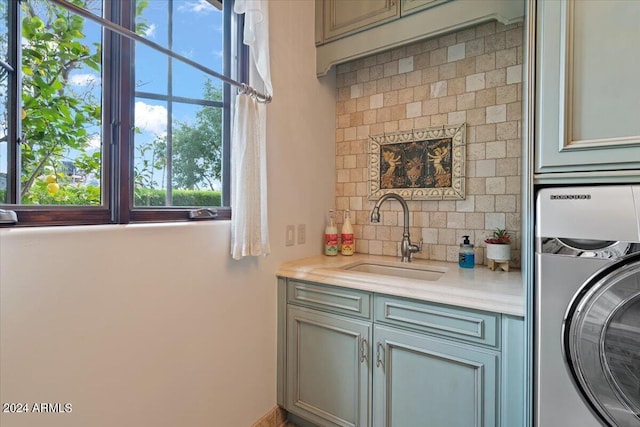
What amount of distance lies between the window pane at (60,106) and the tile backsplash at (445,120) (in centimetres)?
148

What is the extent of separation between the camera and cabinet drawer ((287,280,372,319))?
145cm

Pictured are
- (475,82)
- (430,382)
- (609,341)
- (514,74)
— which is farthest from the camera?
(475,82)

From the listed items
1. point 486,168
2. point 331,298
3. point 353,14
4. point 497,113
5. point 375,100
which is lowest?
point 331,298

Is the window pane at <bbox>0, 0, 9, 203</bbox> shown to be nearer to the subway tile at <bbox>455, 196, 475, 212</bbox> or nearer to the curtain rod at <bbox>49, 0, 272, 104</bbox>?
the curtain rod at <bbox>49, 0, 272, 104</bbox>

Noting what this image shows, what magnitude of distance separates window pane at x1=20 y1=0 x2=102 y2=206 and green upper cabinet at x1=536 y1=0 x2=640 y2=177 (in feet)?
4.99

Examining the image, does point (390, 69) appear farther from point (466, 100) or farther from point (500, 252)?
point (500, 252)

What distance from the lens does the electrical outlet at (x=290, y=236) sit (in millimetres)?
1845

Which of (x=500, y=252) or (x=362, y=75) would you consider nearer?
Result: (x=500, y=252)

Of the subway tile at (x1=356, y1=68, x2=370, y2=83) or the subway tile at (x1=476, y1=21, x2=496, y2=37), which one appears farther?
the subway tile at (x1=356, y1=68, x2=370, y2=83)

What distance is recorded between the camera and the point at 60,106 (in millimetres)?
1054

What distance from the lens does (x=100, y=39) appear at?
1146 millimetres

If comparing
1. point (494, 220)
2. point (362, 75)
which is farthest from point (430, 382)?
point (362, 75)

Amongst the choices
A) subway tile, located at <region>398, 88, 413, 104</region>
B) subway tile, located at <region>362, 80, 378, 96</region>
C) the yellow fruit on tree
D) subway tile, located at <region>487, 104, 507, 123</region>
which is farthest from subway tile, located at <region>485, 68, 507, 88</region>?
the yellow fruit on tree

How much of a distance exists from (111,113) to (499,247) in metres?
1.78
